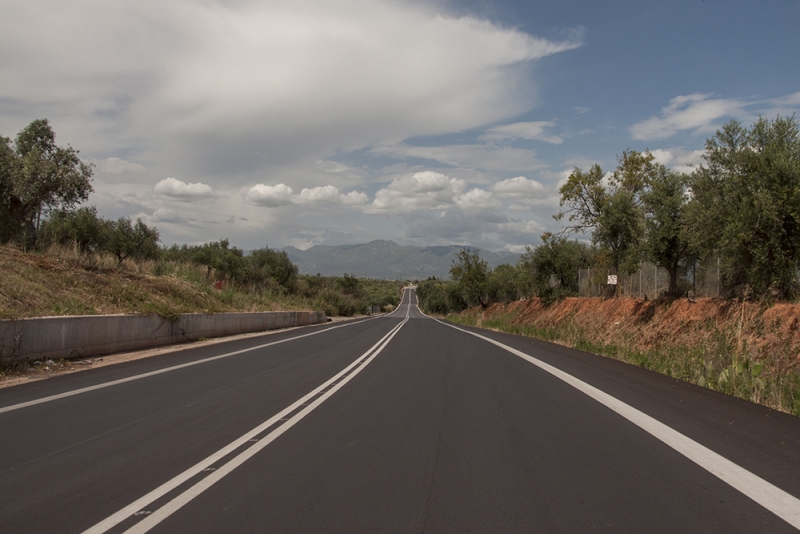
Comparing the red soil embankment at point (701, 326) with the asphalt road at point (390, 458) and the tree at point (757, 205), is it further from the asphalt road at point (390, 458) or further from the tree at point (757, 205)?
the asphalt road at point (390, 458)

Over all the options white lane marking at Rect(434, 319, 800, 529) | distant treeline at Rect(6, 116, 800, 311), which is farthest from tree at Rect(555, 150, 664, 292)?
white lane marking at Rect(434, 319, 800, 529)

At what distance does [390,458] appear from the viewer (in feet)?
19.4

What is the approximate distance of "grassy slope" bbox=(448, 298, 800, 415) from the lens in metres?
10.6

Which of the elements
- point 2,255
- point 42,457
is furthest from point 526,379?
point 2,255

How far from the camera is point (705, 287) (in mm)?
21328

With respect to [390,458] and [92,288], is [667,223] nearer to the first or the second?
[390,458]

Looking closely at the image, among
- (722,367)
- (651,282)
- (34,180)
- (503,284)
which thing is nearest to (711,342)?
(722,367)

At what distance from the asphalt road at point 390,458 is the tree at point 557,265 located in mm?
32407

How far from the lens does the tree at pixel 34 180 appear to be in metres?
21.5

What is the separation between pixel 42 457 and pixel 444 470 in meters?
4.15

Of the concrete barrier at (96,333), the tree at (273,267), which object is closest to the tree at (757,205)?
the concrete barrier at (96,333)

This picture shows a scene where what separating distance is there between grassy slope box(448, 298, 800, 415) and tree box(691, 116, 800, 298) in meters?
1.16

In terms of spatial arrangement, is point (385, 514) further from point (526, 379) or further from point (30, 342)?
point (30, 342)

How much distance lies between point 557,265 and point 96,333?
34.2 metres
